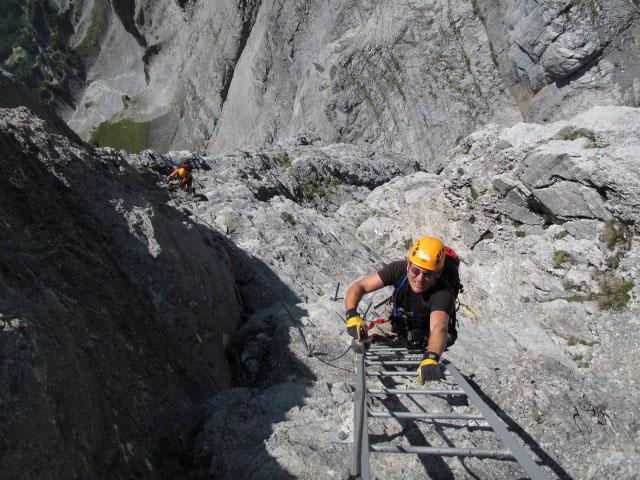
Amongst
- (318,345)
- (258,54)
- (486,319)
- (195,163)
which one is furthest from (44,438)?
(258,54)

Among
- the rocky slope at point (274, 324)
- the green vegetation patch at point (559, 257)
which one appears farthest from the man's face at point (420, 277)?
the green vegetation patch at point (559, 257)

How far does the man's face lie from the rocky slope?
182 centimetres

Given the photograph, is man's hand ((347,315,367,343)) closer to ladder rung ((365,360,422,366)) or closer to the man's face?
ladder rung ((365,360,422,366))

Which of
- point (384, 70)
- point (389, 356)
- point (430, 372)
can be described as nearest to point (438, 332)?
point (430, 372)

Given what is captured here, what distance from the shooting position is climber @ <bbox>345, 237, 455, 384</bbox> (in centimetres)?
606

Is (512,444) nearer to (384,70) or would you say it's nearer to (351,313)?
(351,313)

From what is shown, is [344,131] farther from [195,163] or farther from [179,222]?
[179,222]

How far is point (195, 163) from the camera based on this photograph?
89.9 feet

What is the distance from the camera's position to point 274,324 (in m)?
9.68

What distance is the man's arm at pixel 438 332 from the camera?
231 inches

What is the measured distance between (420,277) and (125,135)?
85915 mm

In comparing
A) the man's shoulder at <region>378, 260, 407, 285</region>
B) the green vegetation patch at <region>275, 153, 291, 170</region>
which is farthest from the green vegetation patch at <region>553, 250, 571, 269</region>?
the green vegetation patch at <region>275, 153, 291, 170</region>

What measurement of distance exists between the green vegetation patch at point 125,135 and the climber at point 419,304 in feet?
255

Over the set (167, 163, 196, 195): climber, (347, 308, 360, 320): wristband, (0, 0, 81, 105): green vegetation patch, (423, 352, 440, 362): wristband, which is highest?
(0, 0, 81, 105): green vegetation patch
